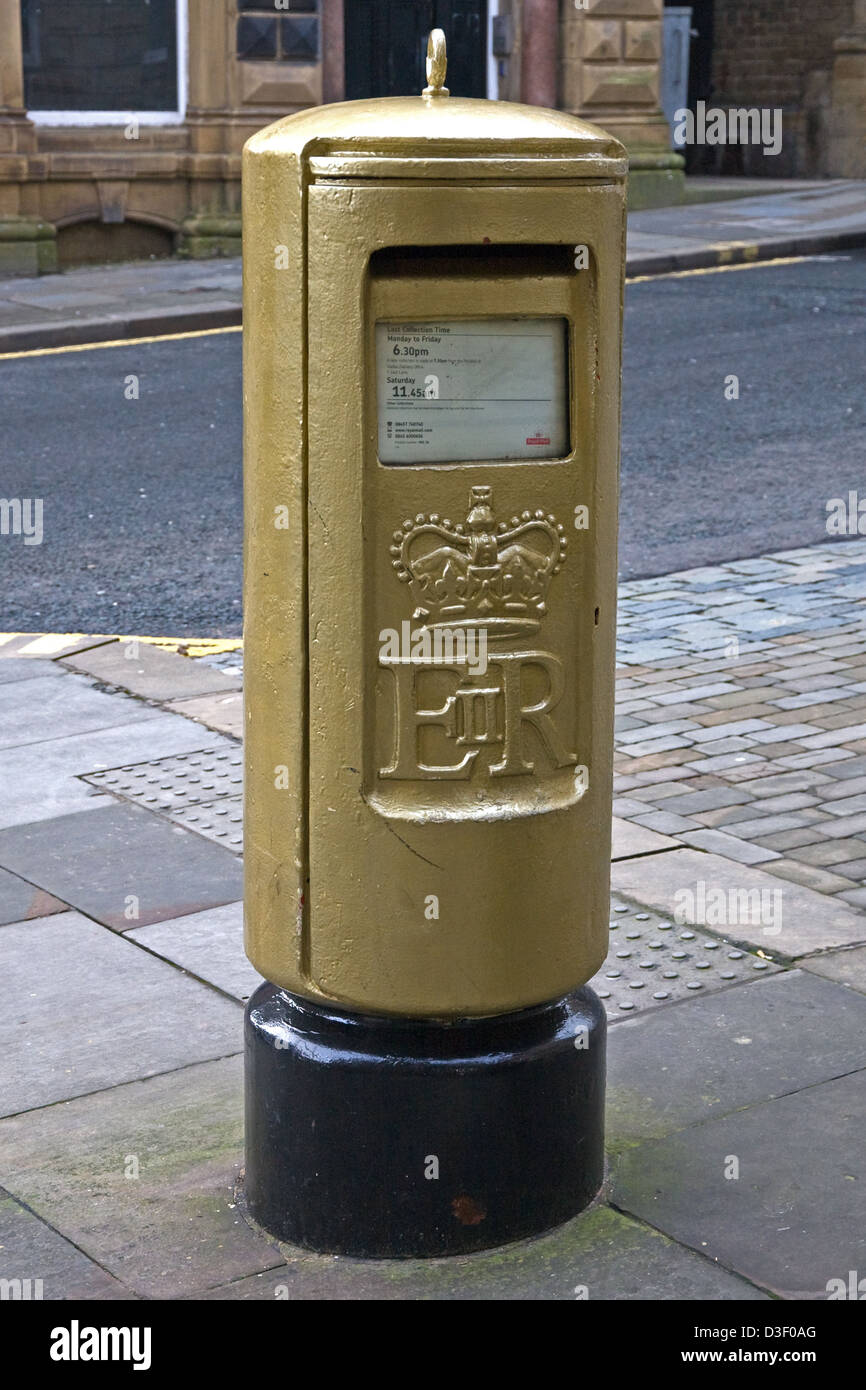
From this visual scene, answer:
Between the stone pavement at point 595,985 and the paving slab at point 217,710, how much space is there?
14mm

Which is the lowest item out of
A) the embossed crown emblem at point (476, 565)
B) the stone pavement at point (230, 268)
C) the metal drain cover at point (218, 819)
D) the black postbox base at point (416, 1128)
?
the metal drain cover at point (218, 819)

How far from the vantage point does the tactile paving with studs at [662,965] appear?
4.21 metres

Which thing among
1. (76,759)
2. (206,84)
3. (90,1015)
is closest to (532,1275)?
(90,1015)

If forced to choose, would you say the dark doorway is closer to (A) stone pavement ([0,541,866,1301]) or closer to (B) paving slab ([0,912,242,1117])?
(A) stone pavement ([0,541,866,1301])

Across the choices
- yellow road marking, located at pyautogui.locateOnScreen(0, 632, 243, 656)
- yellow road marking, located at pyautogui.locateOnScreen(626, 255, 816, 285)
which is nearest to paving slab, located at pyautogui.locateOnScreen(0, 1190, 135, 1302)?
yellow road marking, located at pyautogui.locateOnScreen(0, 632, 243, 656)

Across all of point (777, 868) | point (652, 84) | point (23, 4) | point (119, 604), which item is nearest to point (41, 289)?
point (23, 4)

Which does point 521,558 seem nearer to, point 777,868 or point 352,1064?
point 352,1064

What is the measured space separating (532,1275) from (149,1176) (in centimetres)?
76

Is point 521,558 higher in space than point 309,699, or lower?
higher

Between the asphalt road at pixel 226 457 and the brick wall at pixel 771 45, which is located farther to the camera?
the brick wall at pixel 771 45

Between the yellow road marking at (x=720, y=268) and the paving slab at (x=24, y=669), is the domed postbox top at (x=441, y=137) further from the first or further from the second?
the yellow road marking at (x=720, y=268)

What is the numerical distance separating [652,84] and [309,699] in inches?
703

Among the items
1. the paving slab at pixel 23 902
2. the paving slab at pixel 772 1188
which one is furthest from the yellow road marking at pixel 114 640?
the paving slab at pixel 772 1188

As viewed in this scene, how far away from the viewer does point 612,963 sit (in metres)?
4.36
